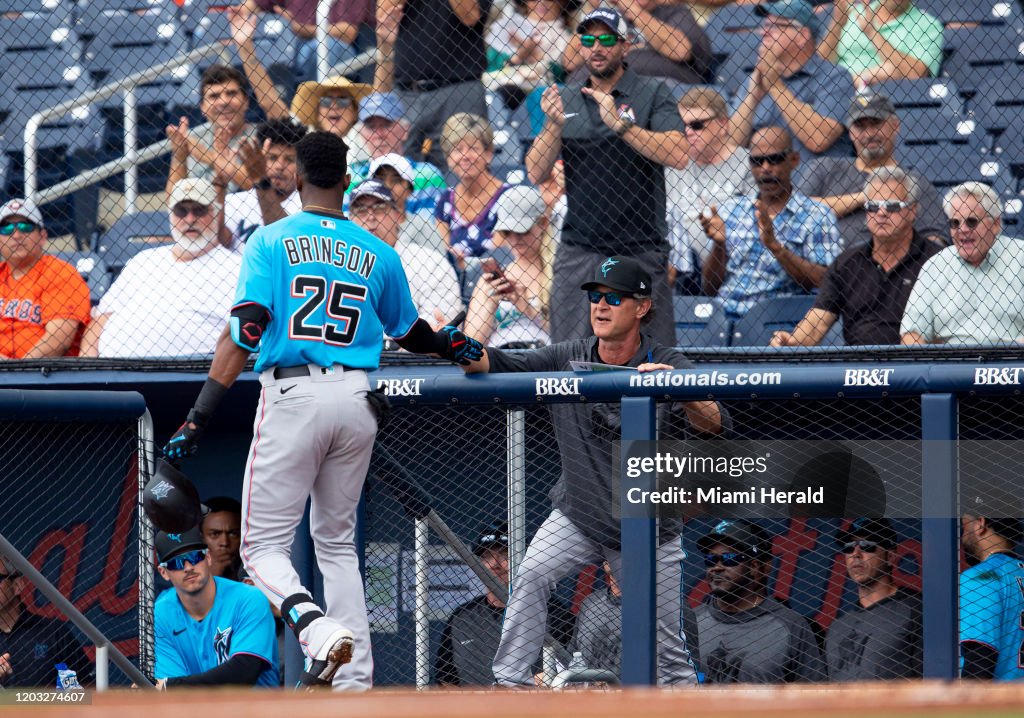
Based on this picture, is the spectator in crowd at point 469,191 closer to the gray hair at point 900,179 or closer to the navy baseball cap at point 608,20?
the navy baseball cap at point 608,20

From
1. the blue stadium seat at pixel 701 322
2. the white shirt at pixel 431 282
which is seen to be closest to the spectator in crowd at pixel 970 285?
the blue stadium seat at pixel 701 322

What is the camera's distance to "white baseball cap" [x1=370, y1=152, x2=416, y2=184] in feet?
22.6

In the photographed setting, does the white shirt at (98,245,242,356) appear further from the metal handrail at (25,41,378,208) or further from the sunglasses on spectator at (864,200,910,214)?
the sunglasses on spectator at (864,200,910,214)

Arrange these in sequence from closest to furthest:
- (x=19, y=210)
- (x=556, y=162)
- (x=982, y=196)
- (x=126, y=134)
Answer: (x=982, y=196), (x=556, y=162), (x=19, y=210), (x=126, y=134)

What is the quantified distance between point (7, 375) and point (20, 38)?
255 centimetres

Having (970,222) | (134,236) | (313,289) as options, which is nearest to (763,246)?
(970,222)

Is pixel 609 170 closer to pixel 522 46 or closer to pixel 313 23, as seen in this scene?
pixel 522 46

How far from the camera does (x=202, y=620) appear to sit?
577 centimetres

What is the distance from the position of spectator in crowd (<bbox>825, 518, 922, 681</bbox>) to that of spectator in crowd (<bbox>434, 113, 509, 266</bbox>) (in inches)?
91.0

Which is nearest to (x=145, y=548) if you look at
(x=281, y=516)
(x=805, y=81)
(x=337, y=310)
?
(x=281, y=516)

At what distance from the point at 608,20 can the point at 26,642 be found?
332cm

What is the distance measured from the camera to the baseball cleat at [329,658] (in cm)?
465

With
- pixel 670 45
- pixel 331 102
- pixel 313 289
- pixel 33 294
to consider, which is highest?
pixel 670 45

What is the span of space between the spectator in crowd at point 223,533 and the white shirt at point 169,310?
0.63 metres
